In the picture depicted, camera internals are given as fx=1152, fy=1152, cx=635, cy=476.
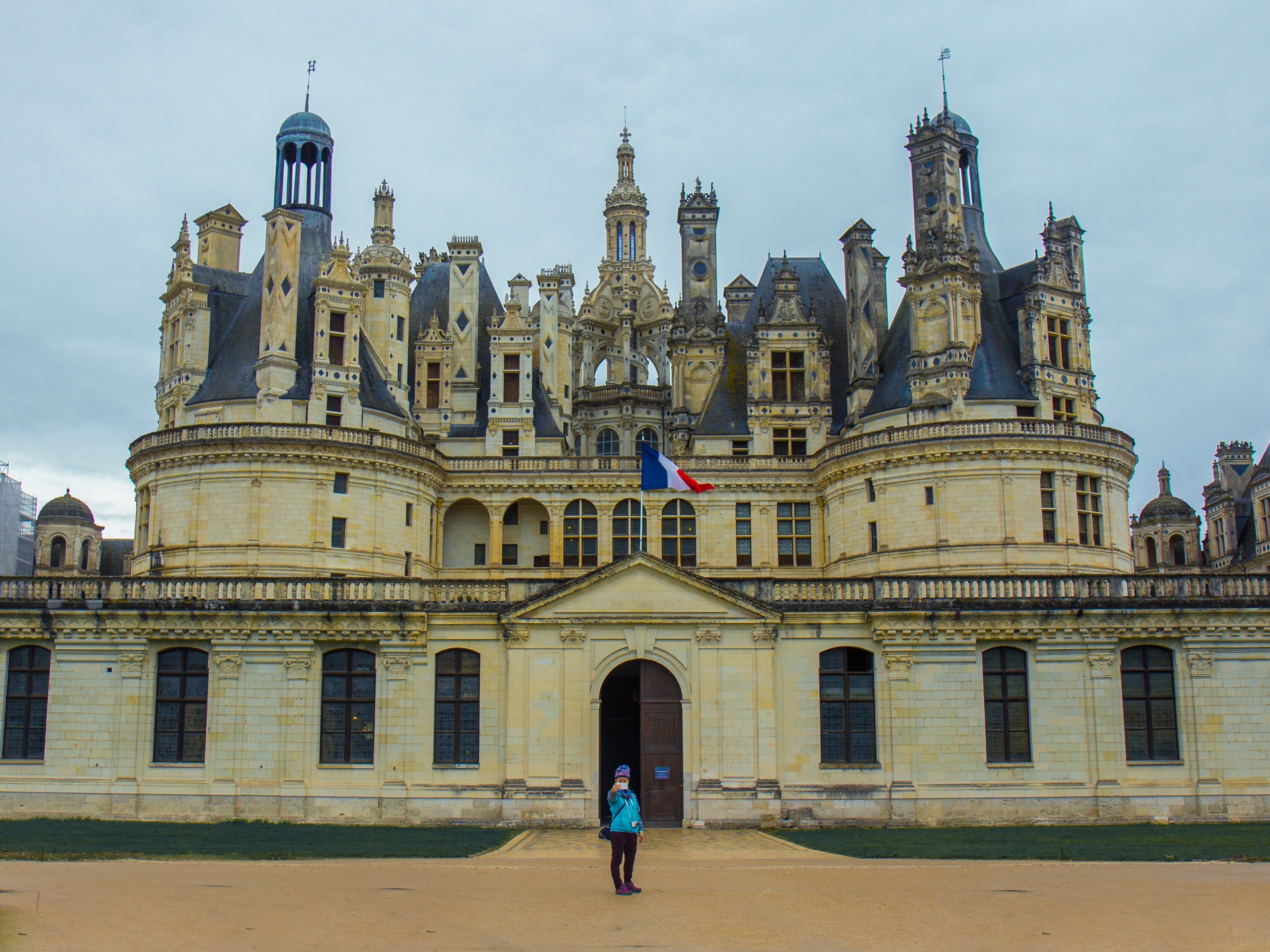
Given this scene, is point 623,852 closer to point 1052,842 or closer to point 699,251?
point 1052,842

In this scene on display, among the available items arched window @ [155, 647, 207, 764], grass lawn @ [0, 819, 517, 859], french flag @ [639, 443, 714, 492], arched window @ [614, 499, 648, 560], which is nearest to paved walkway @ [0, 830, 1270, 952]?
grass lawn @ [0, 819, 517, 859]

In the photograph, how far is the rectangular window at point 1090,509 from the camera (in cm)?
4662

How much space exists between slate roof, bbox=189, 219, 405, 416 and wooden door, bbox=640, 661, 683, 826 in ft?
76.1

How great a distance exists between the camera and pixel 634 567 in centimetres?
3139

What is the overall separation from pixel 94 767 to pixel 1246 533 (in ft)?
231

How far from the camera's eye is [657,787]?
30.8 meters

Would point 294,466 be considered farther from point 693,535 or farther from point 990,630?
point 990,630

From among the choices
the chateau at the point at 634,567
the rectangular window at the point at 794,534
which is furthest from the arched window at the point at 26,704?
the rectangular window at the point at 794,534

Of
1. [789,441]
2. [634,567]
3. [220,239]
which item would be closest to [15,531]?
[220,239]

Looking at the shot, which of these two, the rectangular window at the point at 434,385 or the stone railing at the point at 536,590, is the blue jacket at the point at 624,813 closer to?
the stone railing at the point at 536,590

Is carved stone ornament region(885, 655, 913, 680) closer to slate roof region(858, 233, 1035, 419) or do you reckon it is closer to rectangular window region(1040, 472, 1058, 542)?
rectangular window region(1040, 472, 1058, 542)

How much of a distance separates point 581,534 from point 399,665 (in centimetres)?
2114

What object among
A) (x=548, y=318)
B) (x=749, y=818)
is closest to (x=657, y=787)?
(x=749, y=818)

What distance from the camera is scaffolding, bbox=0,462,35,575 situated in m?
79.5
